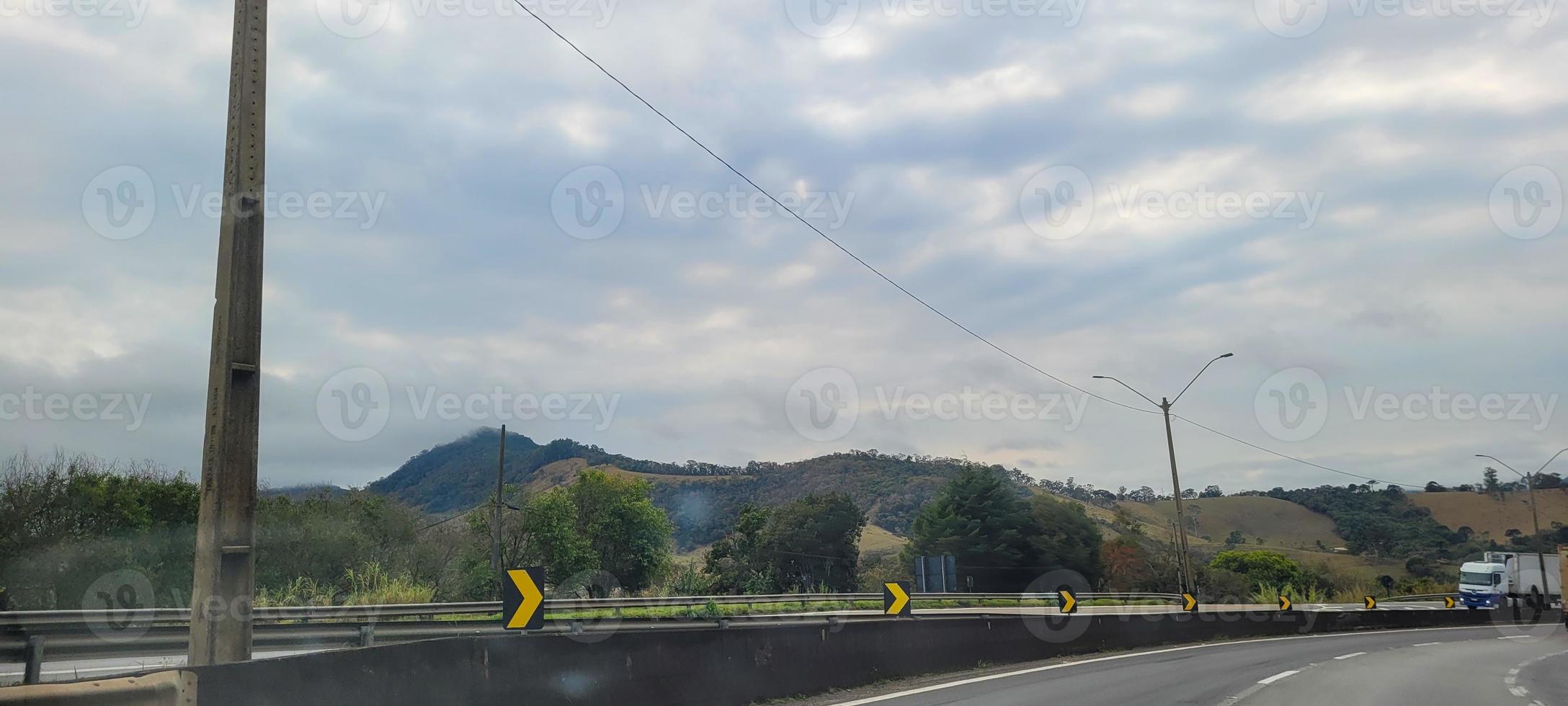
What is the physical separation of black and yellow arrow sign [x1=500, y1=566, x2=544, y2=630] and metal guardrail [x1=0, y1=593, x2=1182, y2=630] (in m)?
2.44

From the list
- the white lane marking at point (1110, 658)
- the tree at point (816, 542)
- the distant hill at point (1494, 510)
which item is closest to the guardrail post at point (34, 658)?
the white lane marking at point (1110, 658)

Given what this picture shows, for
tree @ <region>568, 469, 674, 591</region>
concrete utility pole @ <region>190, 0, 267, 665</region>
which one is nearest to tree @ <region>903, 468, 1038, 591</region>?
tree @ <region>568, 469, 674, 591</region>

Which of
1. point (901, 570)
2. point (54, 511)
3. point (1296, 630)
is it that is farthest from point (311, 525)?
point (901, 570)

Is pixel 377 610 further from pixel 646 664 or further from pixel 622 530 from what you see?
pixel 622 530

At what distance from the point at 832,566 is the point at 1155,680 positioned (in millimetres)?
77881

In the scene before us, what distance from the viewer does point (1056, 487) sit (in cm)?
19475

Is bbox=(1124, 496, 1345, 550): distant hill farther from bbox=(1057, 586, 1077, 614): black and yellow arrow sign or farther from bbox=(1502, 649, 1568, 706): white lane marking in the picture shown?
bbox=(1057, 586, 1077, 614): black and yellow arrow sign

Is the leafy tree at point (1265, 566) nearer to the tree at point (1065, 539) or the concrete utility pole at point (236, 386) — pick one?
the tree at point (1065, 539)

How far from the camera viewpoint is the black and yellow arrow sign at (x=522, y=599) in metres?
10.8

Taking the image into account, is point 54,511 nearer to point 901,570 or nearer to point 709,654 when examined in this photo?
point 709,654

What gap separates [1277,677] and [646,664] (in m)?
11.3

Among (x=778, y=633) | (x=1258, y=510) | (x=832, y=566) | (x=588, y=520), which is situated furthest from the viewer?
(x=1258, y=510)

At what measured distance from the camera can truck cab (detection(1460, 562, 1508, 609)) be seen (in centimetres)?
5091

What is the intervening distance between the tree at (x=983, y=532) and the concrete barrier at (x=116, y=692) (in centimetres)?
7766
